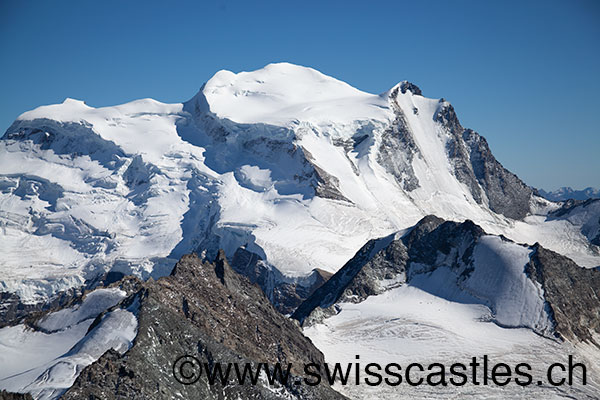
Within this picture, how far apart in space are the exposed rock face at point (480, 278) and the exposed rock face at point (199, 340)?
70.8 ft

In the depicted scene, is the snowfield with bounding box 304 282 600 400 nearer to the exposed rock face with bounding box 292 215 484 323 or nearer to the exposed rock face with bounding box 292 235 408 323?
the exposed rock face with bounding box 292 235 408 323

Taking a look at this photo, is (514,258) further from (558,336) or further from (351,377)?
(351,377)

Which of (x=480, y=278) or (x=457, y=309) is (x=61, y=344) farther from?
(x=480, y=278)

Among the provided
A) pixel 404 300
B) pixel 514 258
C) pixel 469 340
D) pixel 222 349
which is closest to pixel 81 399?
pixel 222 349

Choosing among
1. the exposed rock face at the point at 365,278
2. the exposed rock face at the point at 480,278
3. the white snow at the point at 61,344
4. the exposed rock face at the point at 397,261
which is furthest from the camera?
the exposed rock face at the point at 397,261

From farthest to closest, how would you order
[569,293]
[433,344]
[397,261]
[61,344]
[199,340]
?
1. [397,261]
2. [569,293]
3. [433,344]
4. [61,344]
5. [199,340]

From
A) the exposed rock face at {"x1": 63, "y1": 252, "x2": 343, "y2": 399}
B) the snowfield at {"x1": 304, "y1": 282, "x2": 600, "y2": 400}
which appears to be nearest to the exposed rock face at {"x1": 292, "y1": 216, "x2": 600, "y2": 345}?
the snowfield at {"x1": 304, "y1": 282, "x2": 600, "y2": 400}

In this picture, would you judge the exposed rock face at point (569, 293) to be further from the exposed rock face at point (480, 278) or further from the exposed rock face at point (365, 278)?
the exposed rock face at point (365, 278)

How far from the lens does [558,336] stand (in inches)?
4906

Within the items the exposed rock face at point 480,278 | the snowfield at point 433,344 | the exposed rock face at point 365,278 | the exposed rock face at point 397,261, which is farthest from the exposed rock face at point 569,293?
the exposed rock face at point 365,278

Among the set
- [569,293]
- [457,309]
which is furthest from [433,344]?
[569,293]

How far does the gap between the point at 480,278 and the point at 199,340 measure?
72.4 metres

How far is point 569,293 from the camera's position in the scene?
452 feet

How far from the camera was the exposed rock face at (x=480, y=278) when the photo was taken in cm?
13238
